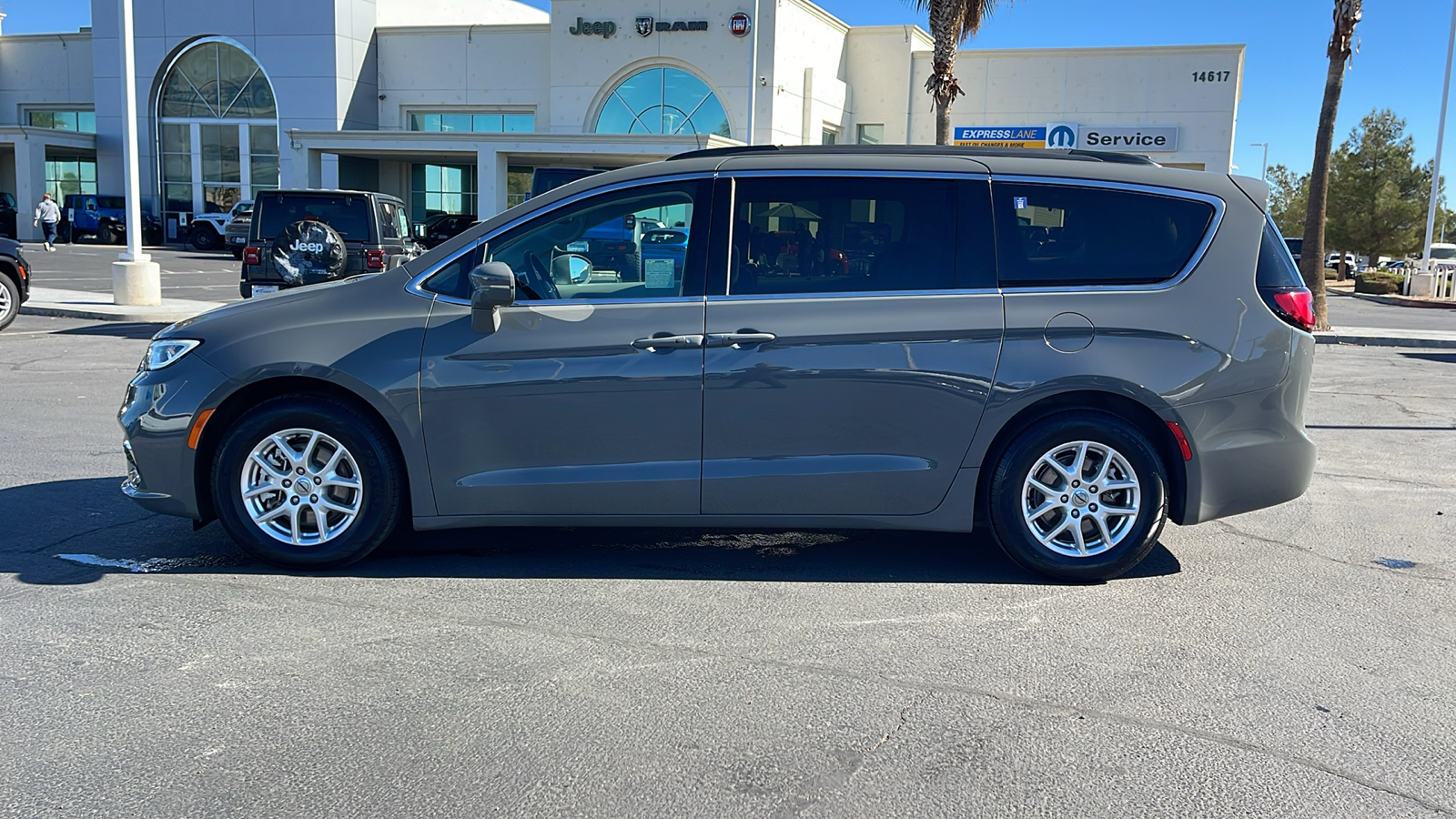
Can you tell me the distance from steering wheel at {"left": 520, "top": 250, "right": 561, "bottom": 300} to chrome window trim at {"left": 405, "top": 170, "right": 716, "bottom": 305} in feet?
0.26

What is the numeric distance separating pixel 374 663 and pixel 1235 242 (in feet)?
13.3

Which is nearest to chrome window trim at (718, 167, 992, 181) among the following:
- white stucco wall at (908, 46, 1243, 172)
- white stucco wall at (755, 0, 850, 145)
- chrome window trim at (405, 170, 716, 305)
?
chrome window trim at (405, 170, 716, 305)

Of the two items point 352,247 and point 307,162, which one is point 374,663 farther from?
point 307,162

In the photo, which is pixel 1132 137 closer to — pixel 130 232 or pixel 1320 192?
pixel 1320 192

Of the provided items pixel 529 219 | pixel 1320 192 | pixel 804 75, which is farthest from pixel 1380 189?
pixel 529 219

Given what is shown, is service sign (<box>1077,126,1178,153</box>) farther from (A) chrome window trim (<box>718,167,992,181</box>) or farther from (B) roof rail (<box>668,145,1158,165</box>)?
(A) chrome window trim (<box>718,167,992,181</box>)

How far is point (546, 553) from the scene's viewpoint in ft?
17.9

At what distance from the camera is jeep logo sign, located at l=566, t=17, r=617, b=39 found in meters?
38.2

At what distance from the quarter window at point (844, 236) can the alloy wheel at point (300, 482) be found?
192cm

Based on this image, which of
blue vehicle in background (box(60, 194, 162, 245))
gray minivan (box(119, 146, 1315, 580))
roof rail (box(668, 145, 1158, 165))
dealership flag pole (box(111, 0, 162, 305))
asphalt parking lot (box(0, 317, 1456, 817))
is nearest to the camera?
asphalt parking lot (box(0, 317, 1456, 817))

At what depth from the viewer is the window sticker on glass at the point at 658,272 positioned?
5008mm

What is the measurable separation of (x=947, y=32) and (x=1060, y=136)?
59.2 feet

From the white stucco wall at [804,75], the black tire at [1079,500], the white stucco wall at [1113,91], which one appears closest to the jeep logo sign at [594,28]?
the white stucco wall at [804,75]

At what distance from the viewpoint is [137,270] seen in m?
18.1
